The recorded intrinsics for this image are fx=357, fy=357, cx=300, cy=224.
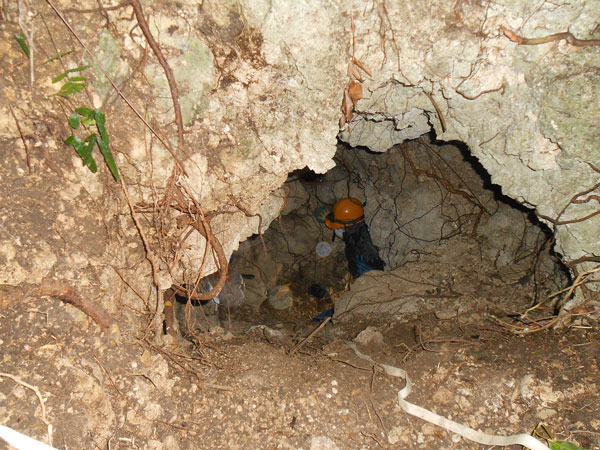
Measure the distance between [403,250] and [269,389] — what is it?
3119mm

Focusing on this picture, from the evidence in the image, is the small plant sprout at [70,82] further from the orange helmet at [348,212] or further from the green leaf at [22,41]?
the orange helmet at [348,212]

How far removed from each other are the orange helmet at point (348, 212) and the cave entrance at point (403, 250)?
0.39 ft

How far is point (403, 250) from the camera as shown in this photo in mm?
4777

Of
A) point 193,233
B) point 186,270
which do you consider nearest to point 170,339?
point 186,270

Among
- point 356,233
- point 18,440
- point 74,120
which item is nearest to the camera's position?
point 18,440

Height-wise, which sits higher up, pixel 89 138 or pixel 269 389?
pixel 89 138

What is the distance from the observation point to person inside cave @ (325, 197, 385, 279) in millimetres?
5289

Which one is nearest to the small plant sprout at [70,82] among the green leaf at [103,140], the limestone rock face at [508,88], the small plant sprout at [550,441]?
the green leaf at [103,140]

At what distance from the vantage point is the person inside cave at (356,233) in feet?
17.4

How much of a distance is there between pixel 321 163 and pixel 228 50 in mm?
833

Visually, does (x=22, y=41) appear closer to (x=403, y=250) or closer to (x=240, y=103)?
(x=240, y=103)

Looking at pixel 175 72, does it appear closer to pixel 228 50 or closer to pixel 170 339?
pixel 228 50

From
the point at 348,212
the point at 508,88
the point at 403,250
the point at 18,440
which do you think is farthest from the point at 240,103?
the point at 348,212

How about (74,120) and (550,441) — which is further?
(550,441)
